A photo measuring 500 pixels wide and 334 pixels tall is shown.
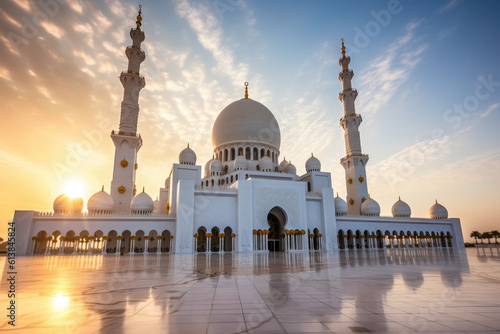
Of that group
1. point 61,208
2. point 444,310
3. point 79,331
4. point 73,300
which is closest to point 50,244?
point 61,208

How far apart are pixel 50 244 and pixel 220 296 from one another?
2254 centimetres

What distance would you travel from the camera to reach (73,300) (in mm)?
3930

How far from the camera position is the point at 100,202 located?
22797 millimetres

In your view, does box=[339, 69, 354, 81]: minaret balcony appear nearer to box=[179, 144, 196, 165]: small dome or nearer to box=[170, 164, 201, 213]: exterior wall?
box=[179, 144, 196, 165]: small dome

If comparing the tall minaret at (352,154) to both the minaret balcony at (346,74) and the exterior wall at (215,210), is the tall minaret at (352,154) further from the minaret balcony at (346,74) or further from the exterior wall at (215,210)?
the exterior wall at (215,210)

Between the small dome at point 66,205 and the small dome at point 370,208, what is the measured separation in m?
26.7

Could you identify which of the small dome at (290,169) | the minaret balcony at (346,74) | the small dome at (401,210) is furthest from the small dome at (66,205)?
the small dome at (401,210)

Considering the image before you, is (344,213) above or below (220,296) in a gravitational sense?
above

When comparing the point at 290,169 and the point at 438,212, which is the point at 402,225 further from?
the point at 290,169

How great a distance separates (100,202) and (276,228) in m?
15.1

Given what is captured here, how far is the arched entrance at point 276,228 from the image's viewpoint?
25.4 meters

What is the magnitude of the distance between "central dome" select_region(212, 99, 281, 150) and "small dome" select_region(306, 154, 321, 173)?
4.37 metres

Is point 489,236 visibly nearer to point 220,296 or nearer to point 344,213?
point 344,213

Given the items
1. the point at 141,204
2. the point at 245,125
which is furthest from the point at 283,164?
the point at 141,204
